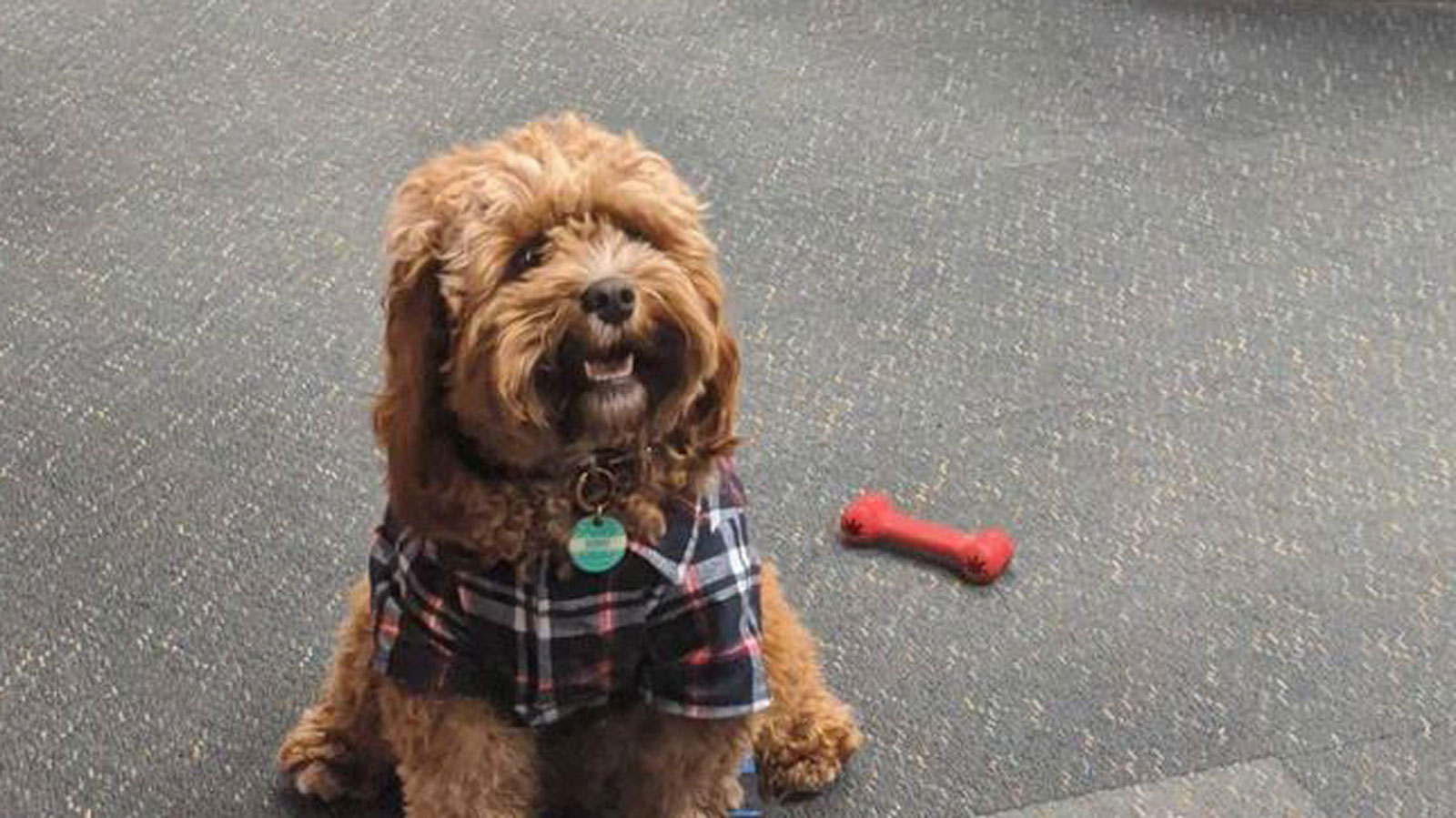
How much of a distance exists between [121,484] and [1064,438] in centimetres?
115

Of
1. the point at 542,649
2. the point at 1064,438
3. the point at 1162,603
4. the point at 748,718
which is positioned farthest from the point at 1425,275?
the point at 542,649

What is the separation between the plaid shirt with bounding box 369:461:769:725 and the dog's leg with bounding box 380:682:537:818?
2 centimetres

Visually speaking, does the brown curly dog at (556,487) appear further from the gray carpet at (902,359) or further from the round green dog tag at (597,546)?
the gray carpet at (902,359)

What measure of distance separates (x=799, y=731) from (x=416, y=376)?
0.62m

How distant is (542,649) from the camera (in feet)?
5.06

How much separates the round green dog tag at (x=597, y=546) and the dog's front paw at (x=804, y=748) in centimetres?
39

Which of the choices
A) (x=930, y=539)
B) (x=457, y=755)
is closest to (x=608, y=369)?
(x=457, y=755)

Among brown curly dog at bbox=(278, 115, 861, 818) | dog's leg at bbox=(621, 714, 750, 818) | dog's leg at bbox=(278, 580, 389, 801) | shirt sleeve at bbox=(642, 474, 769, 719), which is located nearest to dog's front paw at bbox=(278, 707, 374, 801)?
dog's leg at bbox=(278, 580, 389, 801)

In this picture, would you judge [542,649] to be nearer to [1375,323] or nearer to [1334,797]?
[1334,797]

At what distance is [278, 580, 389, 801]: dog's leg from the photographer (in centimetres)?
180

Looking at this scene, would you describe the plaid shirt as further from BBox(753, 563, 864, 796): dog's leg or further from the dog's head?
BBox(753, 563, 864, 796): dog's leg

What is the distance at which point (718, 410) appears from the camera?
5.06 feet

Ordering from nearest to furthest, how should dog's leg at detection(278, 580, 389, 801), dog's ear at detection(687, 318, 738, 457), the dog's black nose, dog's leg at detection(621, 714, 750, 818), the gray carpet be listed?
Answer: 1. the dog's black nose
2. dog's ear at detection(687, 318, 738, 457)
3. dog's leg at detection(621, 714, 750, 818)
4. dog's leg at detection(278, 580, 389, 801)
5. the gray carpet

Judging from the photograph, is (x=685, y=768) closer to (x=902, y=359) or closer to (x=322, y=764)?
(x=322, y=764)
